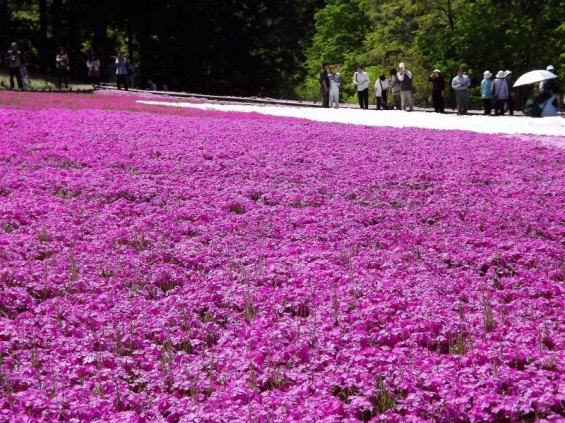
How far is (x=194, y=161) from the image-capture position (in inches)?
585

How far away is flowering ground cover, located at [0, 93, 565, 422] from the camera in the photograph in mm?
5348

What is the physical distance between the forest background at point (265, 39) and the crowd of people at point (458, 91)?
1285 cm

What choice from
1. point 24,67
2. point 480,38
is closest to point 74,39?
point 24,67

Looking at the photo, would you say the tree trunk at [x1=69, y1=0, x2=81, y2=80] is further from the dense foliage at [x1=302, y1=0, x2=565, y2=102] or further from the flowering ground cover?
the flowering ground cover

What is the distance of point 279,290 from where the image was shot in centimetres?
754

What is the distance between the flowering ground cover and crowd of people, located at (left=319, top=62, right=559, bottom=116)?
1537 centimetres

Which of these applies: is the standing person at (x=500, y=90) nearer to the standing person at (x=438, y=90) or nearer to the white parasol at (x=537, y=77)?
the white parasol at (x=537, y=77)

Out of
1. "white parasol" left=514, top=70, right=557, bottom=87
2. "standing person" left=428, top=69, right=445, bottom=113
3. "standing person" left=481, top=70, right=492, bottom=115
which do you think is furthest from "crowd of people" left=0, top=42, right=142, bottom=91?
"white parasol" left=514, top=70, right=557, bottom=87

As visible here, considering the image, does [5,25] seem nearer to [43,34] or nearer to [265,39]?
[43,34]

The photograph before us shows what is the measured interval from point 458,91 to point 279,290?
25.8 meters

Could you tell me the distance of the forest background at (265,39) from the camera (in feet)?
157

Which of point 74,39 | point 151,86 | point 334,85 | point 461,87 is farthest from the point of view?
point 74,39

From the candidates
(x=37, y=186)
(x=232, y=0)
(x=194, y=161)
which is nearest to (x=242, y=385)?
(x=37, y=186)

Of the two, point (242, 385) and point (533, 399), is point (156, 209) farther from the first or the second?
point (533, 399)
